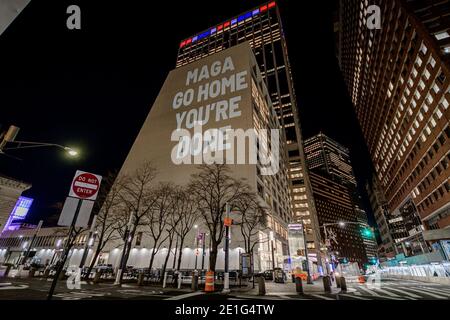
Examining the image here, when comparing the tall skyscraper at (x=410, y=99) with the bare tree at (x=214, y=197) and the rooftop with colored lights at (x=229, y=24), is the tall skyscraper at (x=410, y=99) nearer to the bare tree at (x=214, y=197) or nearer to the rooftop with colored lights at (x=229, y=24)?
the bare tree at (x=214, y=197)

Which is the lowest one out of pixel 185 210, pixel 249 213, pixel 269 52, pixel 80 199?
pixel 80 199

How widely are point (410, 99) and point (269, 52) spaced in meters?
69.7

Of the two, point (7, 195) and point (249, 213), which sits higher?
point (7, 195)

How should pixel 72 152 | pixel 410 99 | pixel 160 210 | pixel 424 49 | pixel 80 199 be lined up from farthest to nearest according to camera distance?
1. pixel 410 99
2. pixel 424 49
3. pixel 160 210
4. pixel 72 152
5. pixel 80 199

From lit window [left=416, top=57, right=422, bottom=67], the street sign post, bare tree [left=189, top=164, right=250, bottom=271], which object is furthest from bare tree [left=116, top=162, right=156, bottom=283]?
lit window [left=416, top=57, right=422, bottom=67]

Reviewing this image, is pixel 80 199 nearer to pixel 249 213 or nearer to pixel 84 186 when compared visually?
pixel 84 186

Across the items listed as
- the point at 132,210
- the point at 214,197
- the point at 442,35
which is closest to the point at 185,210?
the point at 132,210

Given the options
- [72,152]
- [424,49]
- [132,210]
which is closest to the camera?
[72,152]

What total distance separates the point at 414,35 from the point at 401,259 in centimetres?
7708

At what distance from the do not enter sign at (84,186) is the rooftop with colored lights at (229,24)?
122 m

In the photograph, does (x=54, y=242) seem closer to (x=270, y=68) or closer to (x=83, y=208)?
(x=83, y=208)

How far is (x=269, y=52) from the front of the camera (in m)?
107

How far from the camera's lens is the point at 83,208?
7016mm

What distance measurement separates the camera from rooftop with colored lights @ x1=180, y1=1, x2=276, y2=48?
367ft
